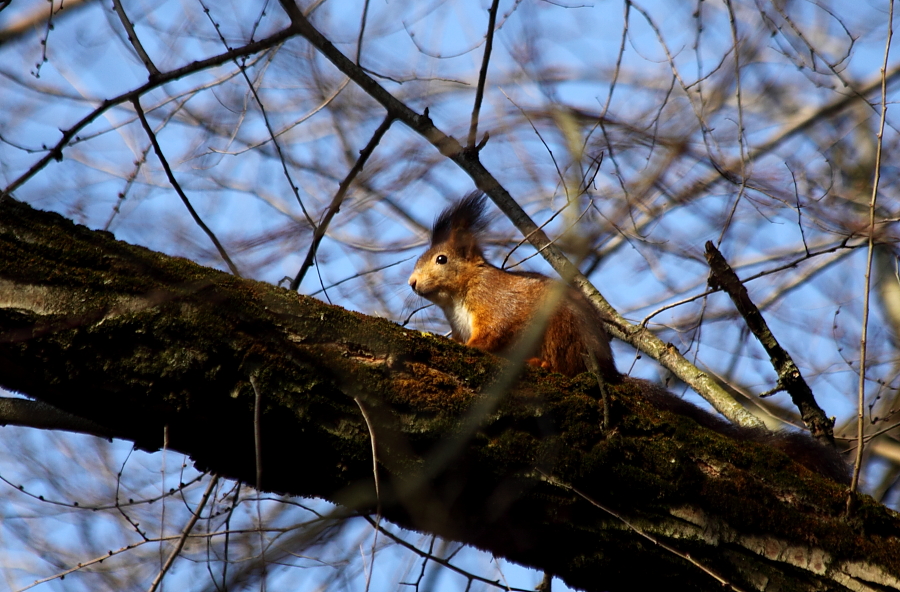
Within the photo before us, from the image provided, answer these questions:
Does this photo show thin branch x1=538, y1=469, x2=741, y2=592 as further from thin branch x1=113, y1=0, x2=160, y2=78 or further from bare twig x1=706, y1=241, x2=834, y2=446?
thin branch x1=113, y1=0, x2=160, y2=78

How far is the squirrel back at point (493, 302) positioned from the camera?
3.33 metres

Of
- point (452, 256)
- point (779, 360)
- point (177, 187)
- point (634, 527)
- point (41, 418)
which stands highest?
point (452, 256)

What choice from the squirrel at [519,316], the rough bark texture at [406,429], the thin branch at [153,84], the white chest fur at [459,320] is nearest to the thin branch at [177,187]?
the thin branch at [153,84]

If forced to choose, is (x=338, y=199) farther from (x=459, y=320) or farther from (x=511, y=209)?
(x=459, y=320)

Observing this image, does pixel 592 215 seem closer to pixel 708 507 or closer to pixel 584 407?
pixel 584 407

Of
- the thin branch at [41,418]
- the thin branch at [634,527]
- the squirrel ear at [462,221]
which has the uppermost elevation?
the squirrel ear at [462,221]

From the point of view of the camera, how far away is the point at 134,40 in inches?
109

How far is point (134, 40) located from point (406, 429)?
1.82 metres

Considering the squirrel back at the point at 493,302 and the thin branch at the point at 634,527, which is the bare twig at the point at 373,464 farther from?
the squirrel back at the point at 493,302

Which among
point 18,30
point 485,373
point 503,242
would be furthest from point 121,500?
point 18,30

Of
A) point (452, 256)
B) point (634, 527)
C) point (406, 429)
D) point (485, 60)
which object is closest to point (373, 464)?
point (406, 429)

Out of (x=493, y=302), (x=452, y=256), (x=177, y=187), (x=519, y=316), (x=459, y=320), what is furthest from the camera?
(x=452, y=256)

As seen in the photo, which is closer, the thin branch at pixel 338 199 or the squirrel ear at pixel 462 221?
the thin branch at pixel 338 199

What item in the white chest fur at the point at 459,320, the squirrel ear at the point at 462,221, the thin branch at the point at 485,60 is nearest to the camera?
the thin branch at the point at 485,60
